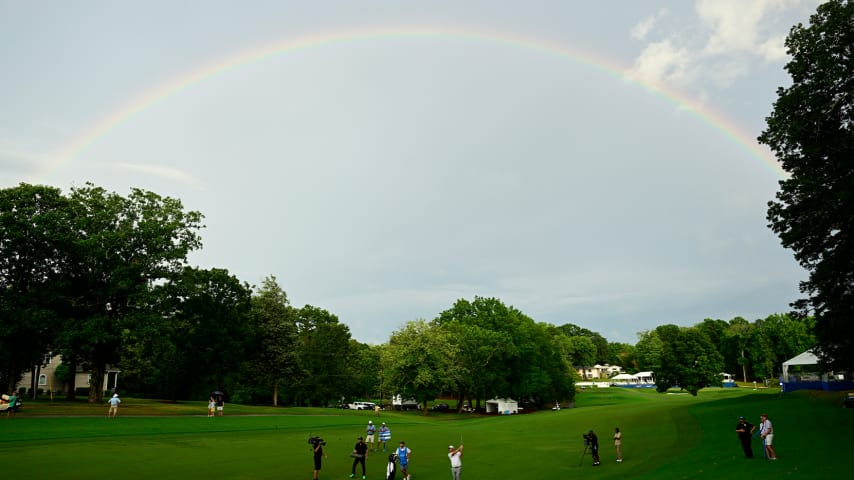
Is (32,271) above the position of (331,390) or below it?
above

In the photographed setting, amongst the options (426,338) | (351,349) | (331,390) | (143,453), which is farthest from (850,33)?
(351,349)

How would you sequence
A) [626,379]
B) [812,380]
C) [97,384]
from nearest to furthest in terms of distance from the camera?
[97,384] → [812,380] → [626,379]

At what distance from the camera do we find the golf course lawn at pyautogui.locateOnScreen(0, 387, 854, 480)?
24.2m

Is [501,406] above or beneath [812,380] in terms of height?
beneath

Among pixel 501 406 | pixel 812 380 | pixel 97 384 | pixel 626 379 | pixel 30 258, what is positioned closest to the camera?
pixel 30 258

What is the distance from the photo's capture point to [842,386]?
173 feet

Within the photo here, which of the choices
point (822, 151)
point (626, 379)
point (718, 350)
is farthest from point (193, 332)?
point (626, 379)

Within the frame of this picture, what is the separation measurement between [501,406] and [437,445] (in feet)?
170

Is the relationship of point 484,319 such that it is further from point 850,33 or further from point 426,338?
point 850,33

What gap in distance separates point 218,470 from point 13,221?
125ft

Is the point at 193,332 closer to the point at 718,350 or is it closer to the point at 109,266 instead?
the point at 109,266

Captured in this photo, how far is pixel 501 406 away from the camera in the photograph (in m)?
87.6

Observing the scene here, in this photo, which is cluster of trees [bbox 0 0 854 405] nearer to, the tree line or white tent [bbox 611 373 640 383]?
the tree line

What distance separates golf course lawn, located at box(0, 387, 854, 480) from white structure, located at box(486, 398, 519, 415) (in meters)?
36.0
